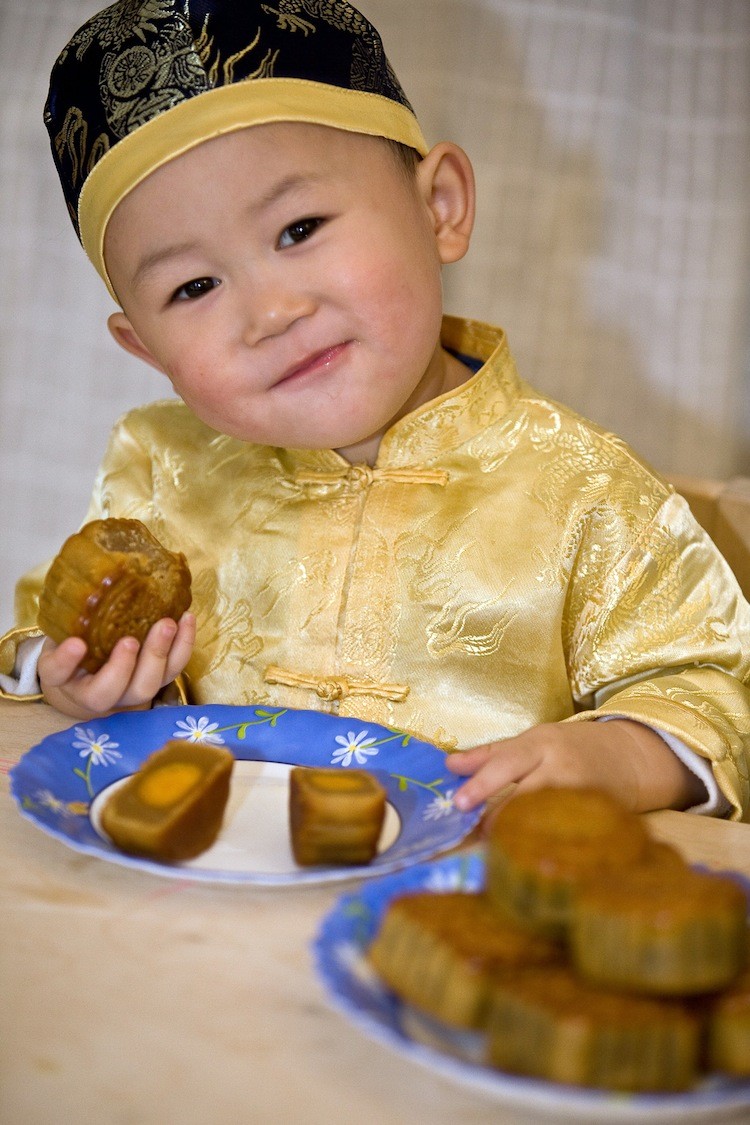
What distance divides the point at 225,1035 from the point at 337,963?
0.26ft

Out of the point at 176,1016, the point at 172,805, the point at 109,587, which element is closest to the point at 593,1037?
the point at 176,1016

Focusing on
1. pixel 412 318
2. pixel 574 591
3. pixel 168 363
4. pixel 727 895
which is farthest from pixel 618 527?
pixel 727 895

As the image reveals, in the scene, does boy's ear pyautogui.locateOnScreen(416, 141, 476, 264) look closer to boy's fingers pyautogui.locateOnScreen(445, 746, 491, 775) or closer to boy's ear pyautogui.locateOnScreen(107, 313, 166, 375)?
boy's ear pyautogui.locateOnScreen(107, 313, 166, 375)

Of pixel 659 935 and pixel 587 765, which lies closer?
pixel 659 935

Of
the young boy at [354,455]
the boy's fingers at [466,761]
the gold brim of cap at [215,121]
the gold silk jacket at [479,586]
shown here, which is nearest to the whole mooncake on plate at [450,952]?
the boy's fingers at [466,761]

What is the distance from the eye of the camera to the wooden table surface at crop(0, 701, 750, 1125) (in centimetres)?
57

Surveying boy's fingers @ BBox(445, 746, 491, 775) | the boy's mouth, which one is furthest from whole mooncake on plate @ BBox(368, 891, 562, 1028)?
the boy's mouth

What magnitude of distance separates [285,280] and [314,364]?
0.29 feet

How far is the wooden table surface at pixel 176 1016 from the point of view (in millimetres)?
569

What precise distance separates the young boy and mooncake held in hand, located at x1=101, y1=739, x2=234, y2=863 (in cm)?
24

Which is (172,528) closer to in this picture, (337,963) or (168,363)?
(168,363)

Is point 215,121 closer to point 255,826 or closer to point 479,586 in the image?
point 479,586

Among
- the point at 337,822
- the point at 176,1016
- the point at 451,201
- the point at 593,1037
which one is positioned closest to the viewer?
the point at 593,1037

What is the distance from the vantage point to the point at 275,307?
1101 mm
